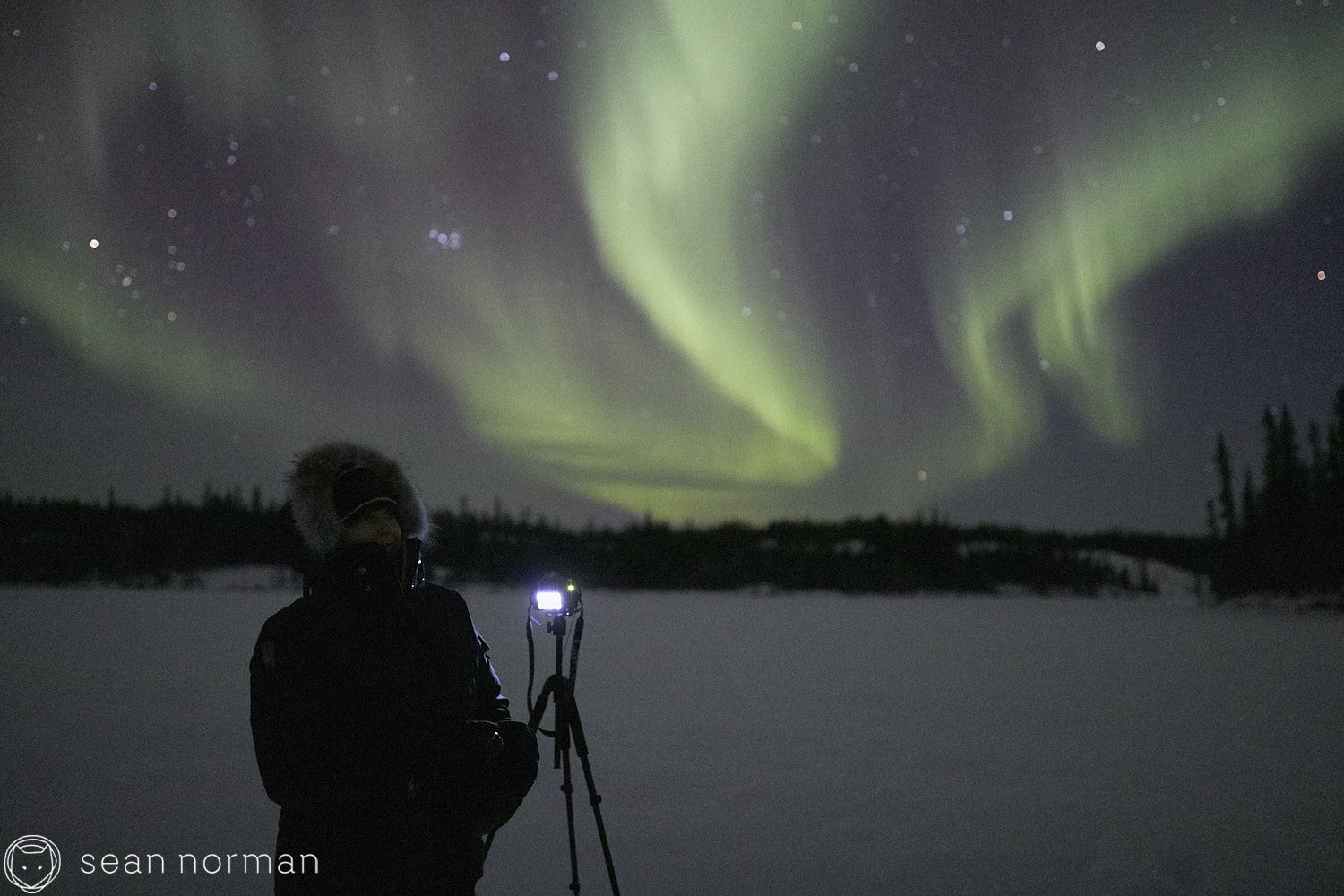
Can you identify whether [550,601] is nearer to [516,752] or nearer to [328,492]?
[516,752]

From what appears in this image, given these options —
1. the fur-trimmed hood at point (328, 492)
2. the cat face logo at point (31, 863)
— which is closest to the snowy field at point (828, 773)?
the cat face logo at point (31, 863)

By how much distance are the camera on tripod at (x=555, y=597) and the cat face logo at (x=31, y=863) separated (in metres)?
3.61

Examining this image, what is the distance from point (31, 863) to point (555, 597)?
4036 millimetres

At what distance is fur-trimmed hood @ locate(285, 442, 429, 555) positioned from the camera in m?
2.13

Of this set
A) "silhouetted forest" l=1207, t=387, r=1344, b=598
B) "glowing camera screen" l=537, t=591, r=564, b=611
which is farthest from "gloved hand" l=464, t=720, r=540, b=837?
"silhouetted forest" l=1207, t=387, r=1344, b=598

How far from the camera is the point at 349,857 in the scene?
193 centimetres

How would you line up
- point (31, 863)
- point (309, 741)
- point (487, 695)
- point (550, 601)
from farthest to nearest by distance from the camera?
point (31, 863), point (550, 601), point (487, 695), point (309, 741)

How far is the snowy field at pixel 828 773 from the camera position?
4.54 meters

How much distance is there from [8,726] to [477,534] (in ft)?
227

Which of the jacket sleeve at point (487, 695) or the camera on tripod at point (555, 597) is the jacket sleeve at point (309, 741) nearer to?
the jacket sleeve at point (487, 695)

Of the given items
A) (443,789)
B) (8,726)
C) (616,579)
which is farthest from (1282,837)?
(616,579)

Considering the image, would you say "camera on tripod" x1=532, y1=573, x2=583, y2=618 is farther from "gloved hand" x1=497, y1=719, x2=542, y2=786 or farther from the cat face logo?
the cat face logo

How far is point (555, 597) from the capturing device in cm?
298

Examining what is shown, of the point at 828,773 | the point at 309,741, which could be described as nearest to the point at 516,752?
the point at 309,741
